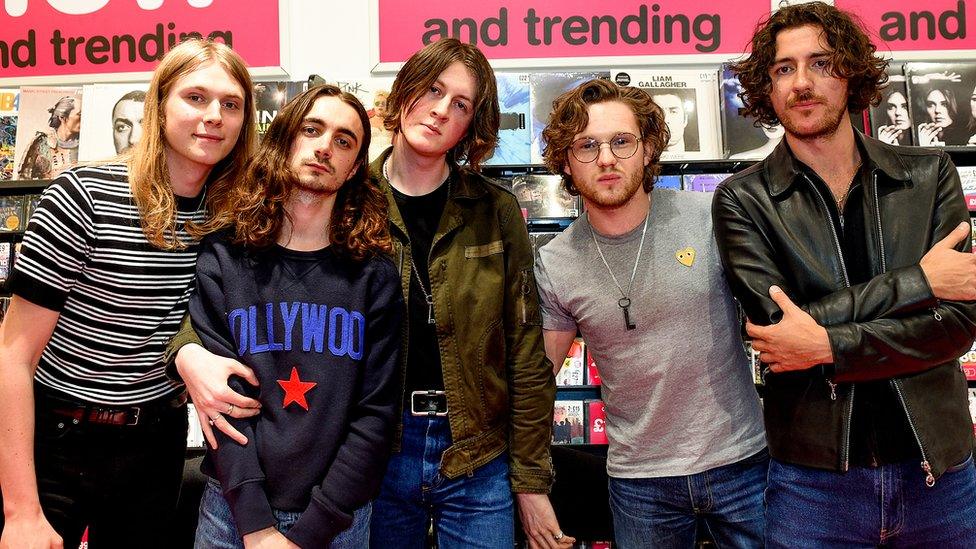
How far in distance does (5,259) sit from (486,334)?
2427 mm

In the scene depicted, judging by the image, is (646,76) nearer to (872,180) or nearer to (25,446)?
(872,180)

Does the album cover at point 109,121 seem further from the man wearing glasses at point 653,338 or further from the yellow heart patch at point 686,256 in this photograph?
the yellow heart patch at point 686,256

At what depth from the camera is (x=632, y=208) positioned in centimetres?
198

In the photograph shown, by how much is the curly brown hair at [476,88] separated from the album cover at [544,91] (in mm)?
947

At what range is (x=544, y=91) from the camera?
2.92 meters

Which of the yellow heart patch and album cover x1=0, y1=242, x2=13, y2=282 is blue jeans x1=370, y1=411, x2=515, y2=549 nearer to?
the yellow heart patch

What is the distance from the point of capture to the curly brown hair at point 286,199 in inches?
63.2

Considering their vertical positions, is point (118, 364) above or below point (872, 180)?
below

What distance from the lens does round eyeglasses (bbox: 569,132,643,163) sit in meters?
1.96

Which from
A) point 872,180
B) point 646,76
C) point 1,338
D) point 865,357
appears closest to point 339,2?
point 646,76

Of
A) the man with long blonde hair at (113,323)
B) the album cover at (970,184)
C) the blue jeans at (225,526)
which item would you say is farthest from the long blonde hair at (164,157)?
the album cover at (970,184)

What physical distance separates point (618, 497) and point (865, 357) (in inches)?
31.6

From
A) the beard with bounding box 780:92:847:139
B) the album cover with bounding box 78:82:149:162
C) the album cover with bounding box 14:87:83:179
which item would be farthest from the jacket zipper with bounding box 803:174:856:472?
the album cover with bounding box 14:87:83:179

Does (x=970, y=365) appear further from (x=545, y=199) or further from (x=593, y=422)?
(x=545, y=199)
